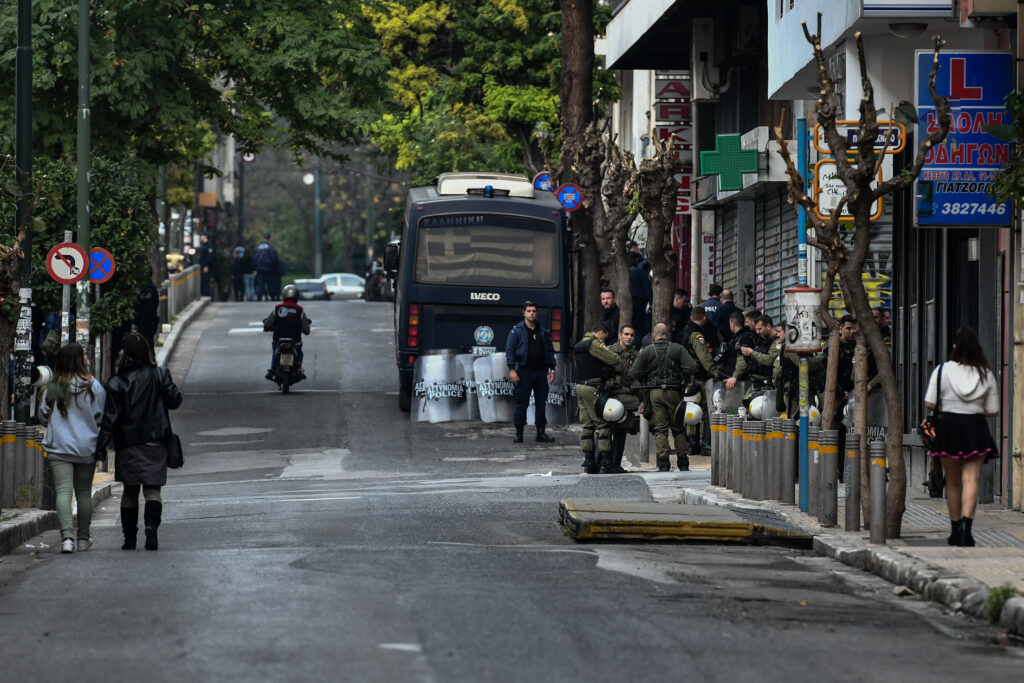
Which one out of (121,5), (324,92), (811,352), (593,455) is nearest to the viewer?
(811,352)

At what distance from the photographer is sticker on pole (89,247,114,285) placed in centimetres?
2612

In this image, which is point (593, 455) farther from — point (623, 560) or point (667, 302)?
point (623, 560)

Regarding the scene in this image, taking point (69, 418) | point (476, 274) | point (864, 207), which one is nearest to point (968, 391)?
point (864, 207)

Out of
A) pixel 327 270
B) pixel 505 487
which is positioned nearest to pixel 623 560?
pixel 505 487

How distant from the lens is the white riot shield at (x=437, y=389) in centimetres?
2877

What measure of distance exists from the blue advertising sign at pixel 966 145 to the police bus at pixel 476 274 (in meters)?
14.0

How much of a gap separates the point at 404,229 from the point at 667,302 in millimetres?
5518

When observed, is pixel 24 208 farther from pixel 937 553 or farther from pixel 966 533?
pixel 937 553

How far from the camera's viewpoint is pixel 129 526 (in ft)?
47.4

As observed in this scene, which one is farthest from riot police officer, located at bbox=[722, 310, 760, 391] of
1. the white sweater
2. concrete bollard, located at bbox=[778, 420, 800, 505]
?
the white sweater

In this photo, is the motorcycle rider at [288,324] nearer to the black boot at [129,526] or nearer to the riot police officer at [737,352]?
the riot police officer at [737,352]

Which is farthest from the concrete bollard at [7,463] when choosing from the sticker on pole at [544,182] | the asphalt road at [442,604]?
the sticker on pole at [544,182]

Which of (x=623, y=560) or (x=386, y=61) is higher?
(x=386, y=61)

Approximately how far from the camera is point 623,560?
42.3 feet
